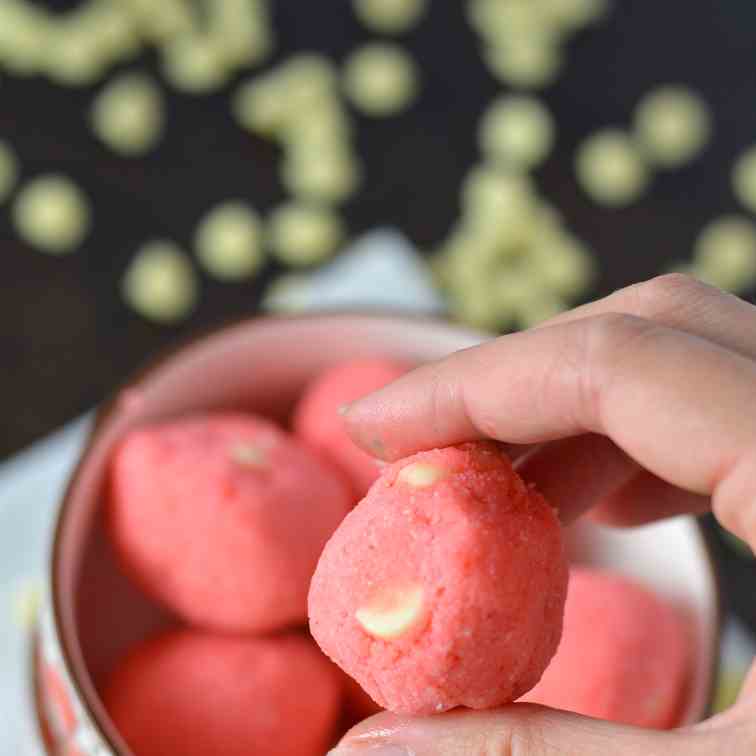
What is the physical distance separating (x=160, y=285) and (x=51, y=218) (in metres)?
0.10

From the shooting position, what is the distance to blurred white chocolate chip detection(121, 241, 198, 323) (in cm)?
91

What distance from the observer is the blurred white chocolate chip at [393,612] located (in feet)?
1.10

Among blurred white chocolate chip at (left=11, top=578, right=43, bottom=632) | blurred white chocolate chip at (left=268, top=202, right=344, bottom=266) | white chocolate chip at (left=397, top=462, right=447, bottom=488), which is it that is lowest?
blurred white chocolate chip at (left=11, top=578, right=43, bottom=632)

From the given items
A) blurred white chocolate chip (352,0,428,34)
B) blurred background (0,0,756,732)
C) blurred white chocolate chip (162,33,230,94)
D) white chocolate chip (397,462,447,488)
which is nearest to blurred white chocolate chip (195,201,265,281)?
blurred background (0,0,756,732)

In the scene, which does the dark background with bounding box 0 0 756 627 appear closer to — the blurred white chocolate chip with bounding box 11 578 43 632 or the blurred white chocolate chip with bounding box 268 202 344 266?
the blurred white chocolate chip with bounding box 268 202 344 266

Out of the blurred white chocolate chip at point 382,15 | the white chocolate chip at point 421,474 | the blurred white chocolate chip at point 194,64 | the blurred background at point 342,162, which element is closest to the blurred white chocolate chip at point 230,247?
the blurred background at point 342,162

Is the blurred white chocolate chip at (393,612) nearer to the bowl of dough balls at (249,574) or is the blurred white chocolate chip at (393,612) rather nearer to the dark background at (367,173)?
the bowl of dough balls at (249,574)

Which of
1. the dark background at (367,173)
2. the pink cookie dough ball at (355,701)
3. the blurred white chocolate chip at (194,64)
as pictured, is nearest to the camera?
the pink cookie dough ball at (355,701)

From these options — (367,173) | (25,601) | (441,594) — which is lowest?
(25,601)

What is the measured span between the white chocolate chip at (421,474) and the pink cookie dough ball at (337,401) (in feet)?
0.63

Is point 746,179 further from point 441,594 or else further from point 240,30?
point 441,594

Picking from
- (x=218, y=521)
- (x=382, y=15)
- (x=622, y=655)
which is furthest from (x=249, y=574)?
(x=382, y=15)

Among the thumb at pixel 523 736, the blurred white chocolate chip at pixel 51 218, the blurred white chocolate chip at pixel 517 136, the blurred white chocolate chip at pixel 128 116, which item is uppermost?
the blurred white chocolate chip at pixel 128 116

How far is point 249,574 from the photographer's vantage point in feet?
1.71
